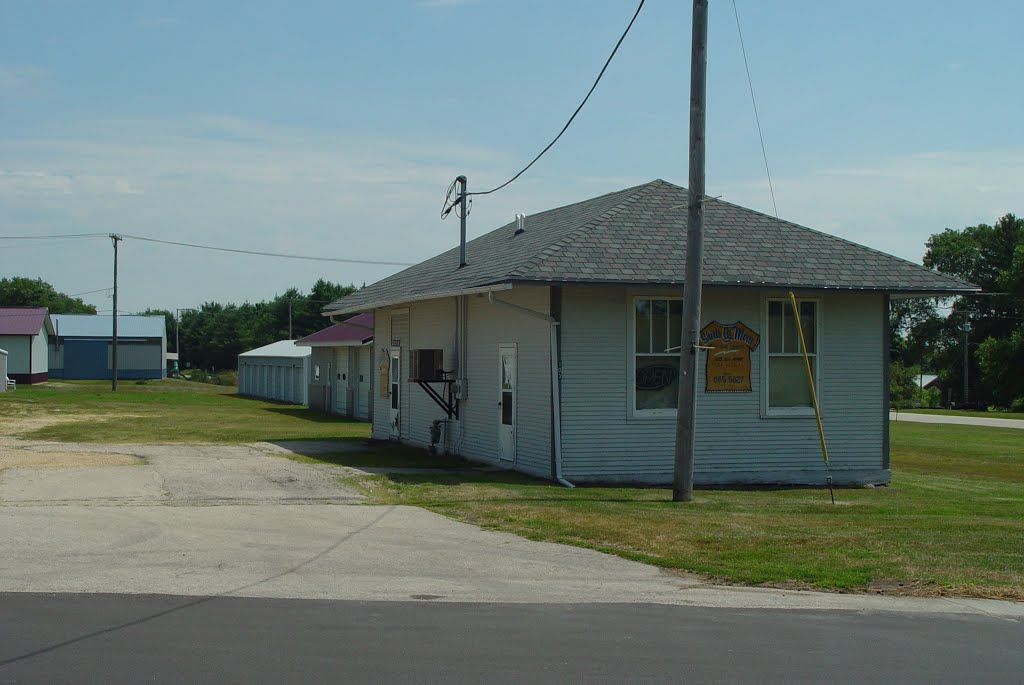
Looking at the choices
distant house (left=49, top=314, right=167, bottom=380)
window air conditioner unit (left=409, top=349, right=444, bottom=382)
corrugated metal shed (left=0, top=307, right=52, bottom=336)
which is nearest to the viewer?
window air conditioner unit (left=409, top=349, right=444, bottom=382)

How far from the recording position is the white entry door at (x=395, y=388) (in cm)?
2553

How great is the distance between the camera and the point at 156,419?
33438 mm

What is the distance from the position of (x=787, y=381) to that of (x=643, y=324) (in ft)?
9.41

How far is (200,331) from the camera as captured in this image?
11844cm

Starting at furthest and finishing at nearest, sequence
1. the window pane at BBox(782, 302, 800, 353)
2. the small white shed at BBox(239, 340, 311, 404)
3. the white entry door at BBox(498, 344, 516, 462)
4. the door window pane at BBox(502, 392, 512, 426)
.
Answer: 1. the small white shed at BBox(239, 340, 311, 404)
2. the door window pane at BBox(502, 392, 512, 426)
3. the white entry door at BBox(498, 344, 516, 462)
4. the window pane at BBox(782, 302, 800, 353)

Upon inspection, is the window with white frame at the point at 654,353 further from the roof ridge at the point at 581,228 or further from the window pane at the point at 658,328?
the roof ridge at the point at 581,228

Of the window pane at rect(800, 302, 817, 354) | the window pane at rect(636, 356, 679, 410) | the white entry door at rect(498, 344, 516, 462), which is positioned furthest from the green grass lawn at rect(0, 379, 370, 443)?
the window pane at rect(800, 302, 817, 354)

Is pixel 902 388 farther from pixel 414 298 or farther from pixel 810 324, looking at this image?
pixel 414 298

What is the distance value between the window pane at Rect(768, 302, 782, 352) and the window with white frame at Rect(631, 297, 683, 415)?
5.78ft

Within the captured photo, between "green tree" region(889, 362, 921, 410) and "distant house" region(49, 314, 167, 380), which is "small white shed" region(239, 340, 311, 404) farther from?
"green tree" region(889, 362, 921, 410)

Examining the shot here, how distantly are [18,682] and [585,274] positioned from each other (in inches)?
471

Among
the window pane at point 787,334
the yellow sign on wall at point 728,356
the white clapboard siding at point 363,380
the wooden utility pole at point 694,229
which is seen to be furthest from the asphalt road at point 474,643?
the white clapboard siding at point 363,380

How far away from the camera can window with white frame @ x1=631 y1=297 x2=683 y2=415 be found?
58.0ft

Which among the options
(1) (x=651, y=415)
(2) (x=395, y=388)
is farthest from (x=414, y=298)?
(1) (x=651, y=415)
